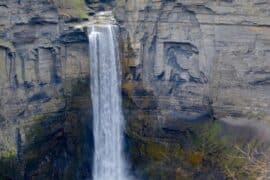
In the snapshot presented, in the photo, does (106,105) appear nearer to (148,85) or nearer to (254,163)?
(148,85)

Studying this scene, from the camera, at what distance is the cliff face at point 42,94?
3005 centimetres

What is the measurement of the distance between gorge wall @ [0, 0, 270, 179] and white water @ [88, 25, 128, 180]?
1.24 feet

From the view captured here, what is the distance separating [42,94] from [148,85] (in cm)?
497

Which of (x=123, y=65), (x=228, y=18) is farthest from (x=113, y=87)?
(x=228, y=18)

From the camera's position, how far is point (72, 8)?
31812 mm

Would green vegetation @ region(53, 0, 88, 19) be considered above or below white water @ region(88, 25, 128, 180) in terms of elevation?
above

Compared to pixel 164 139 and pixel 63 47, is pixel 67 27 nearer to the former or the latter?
pixel 63 47

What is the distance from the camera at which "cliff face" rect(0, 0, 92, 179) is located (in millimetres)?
30047

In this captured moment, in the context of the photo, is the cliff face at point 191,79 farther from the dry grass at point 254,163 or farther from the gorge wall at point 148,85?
the dry grass at point 254,163

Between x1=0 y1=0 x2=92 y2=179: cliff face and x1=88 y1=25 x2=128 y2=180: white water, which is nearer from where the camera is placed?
x1=0 y1=0 x2=92 y2=179: cliff face

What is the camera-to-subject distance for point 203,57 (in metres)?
31.6

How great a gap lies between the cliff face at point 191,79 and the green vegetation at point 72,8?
A: 5.29 ft

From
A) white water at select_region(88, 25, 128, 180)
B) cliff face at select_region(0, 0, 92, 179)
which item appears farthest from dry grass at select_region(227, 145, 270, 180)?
cliff face at select_region(0, 0, 92, 179)

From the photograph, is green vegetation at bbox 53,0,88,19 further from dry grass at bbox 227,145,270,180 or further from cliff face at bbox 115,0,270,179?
dry grass at bbox 227,145,270,180
